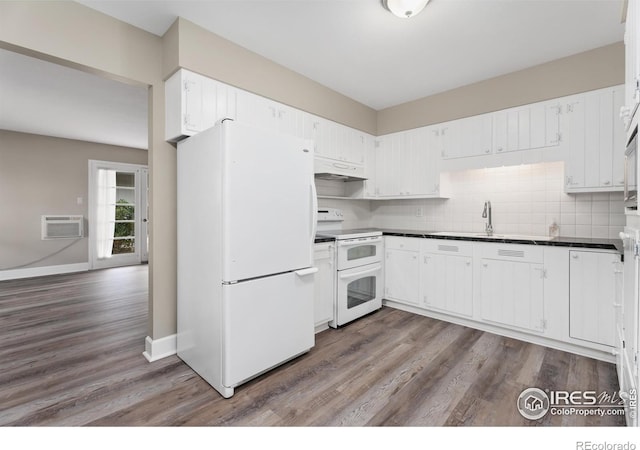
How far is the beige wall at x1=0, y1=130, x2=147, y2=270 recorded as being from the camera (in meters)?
5.19

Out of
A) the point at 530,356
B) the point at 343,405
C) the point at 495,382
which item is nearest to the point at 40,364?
the point at 343,405

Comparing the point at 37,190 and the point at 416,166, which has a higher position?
the point at 416,166

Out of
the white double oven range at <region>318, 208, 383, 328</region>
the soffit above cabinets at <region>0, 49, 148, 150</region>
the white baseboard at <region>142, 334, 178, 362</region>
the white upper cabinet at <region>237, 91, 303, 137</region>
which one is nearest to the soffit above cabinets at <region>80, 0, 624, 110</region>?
the white upper cabinet at <region>237, 91, 303, 137</region>

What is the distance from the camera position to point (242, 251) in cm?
198

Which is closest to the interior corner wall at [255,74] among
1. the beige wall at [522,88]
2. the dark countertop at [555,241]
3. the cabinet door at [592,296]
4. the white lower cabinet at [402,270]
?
the beige wall at [522,88]

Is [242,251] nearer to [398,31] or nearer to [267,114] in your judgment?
[267,114]

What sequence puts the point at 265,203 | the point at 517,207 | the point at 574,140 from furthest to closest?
the point at 517,207 < the point at 574,140 < the point at 265,203

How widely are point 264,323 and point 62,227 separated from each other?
567 centimetres

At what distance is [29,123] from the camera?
15.9ft

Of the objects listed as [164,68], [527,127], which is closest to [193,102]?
[164,68]

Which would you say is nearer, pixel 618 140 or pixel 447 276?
pixel 618 140

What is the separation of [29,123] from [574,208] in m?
7.40

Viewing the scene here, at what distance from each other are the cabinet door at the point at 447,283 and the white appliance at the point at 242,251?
149 cm

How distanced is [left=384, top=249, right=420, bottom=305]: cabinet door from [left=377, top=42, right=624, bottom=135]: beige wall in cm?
163
